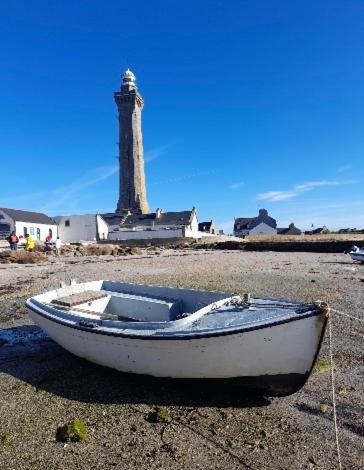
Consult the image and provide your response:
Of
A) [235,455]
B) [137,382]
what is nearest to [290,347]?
[235,455]

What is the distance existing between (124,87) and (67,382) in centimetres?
8368

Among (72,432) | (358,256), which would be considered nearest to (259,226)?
(358,256)

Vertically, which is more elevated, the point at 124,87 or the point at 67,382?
the point at 124,87

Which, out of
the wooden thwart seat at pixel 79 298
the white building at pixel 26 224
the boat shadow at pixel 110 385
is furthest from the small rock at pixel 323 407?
the white building at pixel 26 224

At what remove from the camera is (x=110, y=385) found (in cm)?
674

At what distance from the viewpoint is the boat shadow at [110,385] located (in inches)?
239

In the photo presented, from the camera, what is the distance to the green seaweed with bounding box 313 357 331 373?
7047mm

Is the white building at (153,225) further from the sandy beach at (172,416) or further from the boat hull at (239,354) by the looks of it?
the boat hull at (239,354)

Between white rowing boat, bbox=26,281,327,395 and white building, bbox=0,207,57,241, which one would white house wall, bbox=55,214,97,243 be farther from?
white rowing boat, bbox=26,281,327,395

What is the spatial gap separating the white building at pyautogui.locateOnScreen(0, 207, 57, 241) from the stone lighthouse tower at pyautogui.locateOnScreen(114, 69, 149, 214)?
17706mm

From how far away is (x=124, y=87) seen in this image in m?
81.6

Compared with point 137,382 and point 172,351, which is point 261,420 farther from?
point 137,382

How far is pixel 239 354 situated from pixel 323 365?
2727 millimetres

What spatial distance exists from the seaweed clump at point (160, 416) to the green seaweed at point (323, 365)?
2981 mm
